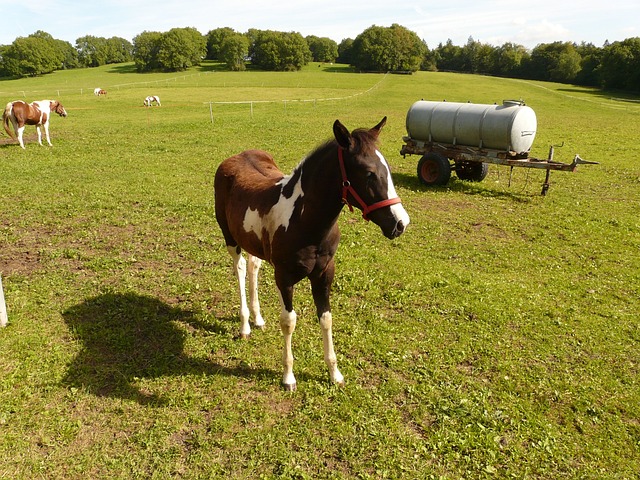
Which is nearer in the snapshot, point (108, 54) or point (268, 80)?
point (268, 80)

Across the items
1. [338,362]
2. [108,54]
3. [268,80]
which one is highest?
[108,54]

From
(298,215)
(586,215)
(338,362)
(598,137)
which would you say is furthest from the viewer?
(598,137)

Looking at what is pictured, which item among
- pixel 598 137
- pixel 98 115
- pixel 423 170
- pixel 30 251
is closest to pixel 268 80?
pixel 98 115

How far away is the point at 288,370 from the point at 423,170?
10.2 m

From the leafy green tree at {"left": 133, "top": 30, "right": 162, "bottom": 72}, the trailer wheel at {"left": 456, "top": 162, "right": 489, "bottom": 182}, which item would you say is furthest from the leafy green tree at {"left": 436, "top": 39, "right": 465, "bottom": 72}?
the trailer wheel at {"left": 456, "top": 162, "right": 489, "bottom": 182}

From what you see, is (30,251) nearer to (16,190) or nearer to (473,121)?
(16,190)

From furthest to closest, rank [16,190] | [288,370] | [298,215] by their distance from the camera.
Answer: [16,190] → [288,370] → [298,215]

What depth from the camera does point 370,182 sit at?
3521 millimetres

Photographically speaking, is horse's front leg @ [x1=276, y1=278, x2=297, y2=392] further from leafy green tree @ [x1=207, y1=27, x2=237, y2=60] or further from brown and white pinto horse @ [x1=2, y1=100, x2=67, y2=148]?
leafy green tree @ [x1=207, y1=27, x2=237, y2=60]

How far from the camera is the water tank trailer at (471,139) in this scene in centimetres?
1174

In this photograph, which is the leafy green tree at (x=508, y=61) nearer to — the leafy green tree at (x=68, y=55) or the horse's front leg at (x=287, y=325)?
the leafy green tree at (x=68, y=55)

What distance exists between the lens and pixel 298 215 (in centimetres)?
415

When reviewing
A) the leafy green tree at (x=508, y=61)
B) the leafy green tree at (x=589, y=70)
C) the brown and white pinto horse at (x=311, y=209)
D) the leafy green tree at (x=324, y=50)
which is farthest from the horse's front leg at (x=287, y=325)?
the leafy green tree at (x=324, y=50)

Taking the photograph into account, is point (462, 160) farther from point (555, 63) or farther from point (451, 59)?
point (451, 59)
